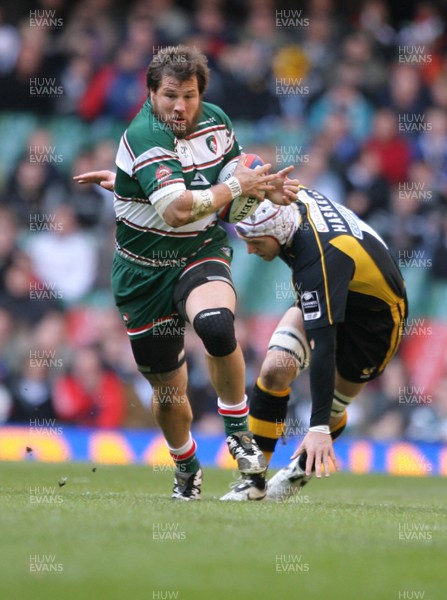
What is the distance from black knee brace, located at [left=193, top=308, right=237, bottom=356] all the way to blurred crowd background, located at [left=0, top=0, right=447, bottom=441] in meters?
7.07

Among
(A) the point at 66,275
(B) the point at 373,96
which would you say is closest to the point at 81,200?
(A) the point at 66,275

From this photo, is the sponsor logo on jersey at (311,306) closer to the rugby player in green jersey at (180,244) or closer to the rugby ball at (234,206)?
A: the rugby player in green jersey at (180,244)

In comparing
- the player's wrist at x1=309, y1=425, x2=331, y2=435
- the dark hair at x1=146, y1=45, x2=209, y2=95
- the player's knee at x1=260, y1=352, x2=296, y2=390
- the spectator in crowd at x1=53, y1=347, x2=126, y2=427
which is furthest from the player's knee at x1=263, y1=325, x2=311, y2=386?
the spectator in crowd at x1=53, y1=347, x2=126, y2=427

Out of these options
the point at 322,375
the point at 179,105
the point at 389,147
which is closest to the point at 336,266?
the point at 322,375

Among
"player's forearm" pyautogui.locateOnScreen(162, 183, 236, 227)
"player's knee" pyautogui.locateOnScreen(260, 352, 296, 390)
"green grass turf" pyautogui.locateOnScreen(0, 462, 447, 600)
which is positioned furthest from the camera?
"player's knee" pyautogui.locateOnScreen(260, 352, 296, 390)

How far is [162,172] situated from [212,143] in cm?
62

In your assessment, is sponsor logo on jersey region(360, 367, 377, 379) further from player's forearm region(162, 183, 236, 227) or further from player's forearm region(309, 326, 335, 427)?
player's forearm region(162, 183, 236, 227)

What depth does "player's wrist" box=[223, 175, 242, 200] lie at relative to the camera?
276 inches

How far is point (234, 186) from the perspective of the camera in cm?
702

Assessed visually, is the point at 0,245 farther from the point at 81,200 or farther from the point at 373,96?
the point at 373,96

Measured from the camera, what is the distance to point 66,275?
48.9ft

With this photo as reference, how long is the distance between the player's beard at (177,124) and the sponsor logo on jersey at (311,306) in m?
1.25

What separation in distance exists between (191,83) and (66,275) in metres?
8.19

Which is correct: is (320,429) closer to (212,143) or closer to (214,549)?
(212,143)
